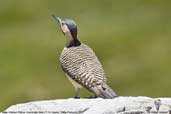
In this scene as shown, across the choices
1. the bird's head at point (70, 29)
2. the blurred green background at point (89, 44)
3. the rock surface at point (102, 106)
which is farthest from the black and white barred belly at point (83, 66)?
the blurred green background at point (89, 44)

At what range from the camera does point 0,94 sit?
1961 cm

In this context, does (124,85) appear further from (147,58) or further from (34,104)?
(34,104)

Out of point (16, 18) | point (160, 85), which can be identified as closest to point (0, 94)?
point (160, 85)

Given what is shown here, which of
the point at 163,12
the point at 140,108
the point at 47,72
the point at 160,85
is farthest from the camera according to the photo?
the point at 163,12

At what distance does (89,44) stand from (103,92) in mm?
10824

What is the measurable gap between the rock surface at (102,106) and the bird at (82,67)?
1.19ft

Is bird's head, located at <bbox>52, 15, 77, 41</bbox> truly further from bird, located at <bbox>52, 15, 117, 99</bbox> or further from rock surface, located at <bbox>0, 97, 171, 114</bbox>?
rock surface, located at <bbox>0, 97, 171, 114</bbox>

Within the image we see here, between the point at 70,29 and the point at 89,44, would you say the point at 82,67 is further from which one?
the point at 89,44

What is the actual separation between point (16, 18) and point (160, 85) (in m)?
6.13

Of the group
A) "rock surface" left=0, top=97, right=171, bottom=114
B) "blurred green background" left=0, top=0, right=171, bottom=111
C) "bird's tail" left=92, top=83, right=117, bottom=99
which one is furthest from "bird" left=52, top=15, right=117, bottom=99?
"blurred green background" left=0, top=0, right=171, bottom=111

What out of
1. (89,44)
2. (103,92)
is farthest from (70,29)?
(89,44)

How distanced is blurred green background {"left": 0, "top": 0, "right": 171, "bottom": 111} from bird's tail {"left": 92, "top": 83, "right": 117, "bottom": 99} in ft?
22.4

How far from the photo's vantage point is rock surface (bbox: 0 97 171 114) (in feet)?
34.3

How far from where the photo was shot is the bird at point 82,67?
11.3 meters
